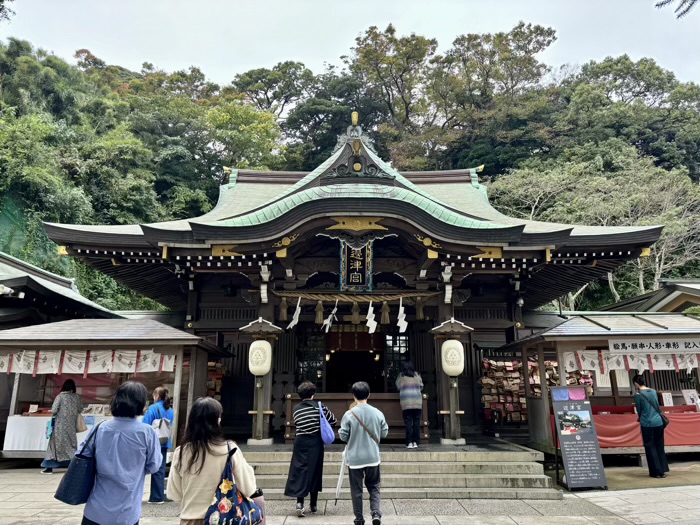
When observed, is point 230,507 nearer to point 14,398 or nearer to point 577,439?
point 577,439

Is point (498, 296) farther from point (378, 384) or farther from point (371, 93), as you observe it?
point (371, 93)

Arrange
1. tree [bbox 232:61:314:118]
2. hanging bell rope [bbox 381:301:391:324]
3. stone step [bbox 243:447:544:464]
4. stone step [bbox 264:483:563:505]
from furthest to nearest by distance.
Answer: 1. tree [bbox 232:61:314:118]
2. hanging bell rope [bbox 381:301:391:324]
3. stone step [bbox 243:447:544:464]
4. stone step [bbox 264:483:563:505]

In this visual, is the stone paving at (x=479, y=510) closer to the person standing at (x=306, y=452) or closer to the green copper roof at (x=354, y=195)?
the person standing at (x=306, y=452)

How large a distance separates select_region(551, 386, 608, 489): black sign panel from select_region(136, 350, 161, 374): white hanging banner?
7.48 metres

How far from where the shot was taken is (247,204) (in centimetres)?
1375

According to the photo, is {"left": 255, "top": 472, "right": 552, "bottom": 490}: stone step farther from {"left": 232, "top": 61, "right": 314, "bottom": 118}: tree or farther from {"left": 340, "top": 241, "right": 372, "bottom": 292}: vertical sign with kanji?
{"left": 232, "top": 61, "right": 314, "bottom": 118}: tree

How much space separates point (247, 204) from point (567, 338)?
9350 millimetres

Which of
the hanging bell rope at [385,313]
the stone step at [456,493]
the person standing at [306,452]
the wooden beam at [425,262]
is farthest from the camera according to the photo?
the hanging bell rope at [385,313]

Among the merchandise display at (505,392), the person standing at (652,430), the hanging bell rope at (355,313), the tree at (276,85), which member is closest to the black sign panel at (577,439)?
the person standing at (652,430)

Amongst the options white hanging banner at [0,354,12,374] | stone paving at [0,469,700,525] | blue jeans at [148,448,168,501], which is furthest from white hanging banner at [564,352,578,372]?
white hanging banner at [0,354,12,374]

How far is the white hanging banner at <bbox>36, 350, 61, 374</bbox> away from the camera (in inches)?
361

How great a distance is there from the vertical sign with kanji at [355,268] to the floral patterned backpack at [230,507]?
23.0 ft

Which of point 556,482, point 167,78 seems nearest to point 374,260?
point 556,482

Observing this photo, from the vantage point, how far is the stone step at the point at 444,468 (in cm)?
743
